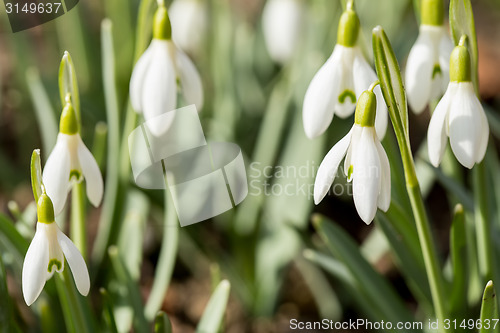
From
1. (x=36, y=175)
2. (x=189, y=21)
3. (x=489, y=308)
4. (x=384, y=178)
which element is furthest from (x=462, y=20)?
(x=189, y=21)

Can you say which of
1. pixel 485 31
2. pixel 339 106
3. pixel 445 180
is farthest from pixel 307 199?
pixel 485 31

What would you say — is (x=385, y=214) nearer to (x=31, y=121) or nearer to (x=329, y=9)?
(x=329, y=9)

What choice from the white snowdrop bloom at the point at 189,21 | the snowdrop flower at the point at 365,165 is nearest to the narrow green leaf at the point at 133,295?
the snowdrop flower at the point at 365,165

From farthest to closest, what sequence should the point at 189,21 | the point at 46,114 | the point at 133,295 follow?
the point at 189,21 → the point at 46,114 → the point at 133,295

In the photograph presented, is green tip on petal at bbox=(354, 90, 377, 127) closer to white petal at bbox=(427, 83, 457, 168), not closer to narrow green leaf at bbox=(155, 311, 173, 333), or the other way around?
white petal at bbox=(427, 83, 457, 168)

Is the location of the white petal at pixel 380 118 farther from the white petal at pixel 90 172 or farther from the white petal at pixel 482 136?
the white petal at pixel 90 172

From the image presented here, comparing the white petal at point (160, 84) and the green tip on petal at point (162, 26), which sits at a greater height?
the green tip on petal at point (162, 26)

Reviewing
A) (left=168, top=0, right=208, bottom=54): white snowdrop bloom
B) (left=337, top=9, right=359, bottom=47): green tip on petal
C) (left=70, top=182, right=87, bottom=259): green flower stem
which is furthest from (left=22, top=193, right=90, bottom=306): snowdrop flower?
(left=168, top=0, right=208, bottom=54): white snowdrop bloom

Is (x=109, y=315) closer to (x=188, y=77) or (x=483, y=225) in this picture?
(x=188, y=77)
